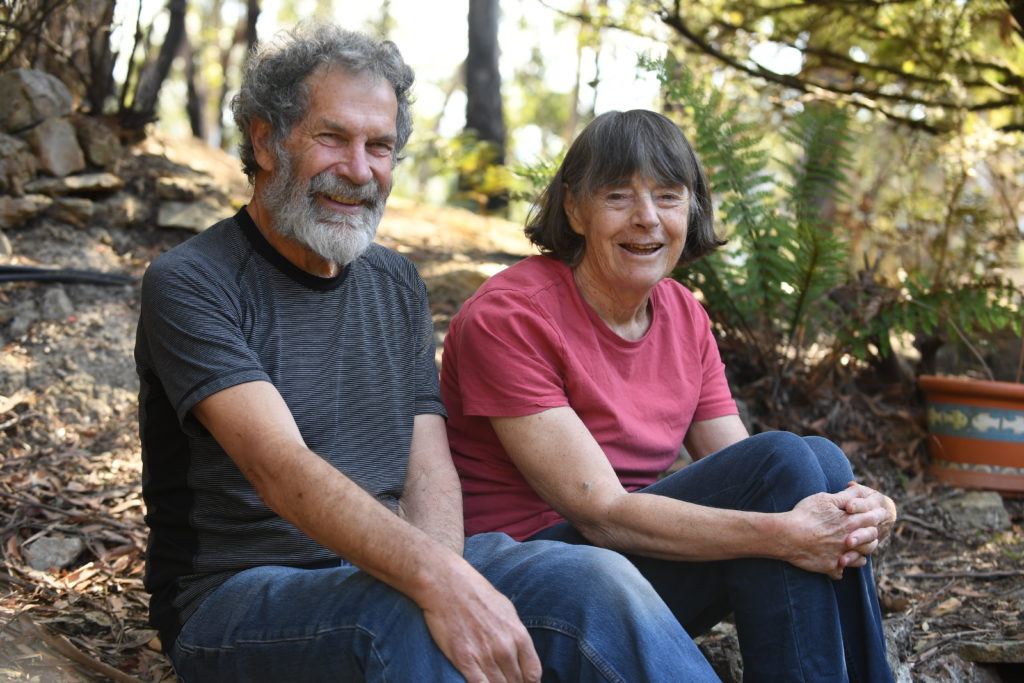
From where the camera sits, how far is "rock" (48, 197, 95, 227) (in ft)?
15.7

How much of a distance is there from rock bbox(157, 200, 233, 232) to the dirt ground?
0.20 ft

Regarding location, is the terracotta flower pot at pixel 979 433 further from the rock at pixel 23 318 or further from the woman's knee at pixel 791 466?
the rock at pixel 23 318

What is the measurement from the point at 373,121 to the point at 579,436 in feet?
3.14

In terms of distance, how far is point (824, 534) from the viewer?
89.4 inches

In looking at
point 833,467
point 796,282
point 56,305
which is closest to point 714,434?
point 833,467

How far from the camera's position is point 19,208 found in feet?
15.0

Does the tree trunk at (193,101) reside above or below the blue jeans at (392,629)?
above

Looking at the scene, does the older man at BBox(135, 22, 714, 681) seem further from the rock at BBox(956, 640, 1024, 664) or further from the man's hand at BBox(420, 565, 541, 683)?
the rock at BBox(956, 640, 1024, 664)

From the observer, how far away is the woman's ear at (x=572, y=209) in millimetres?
2816

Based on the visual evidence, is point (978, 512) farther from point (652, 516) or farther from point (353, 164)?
point (353, 164)

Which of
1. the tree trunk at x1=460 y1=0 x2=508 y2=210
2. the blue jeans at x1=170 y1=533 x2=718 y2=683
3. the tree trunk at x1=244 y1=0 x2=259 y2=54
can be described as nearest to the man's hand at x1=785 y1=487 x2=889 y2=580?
the blue jeans at x1=170 y1=533 x2=718 y2=683

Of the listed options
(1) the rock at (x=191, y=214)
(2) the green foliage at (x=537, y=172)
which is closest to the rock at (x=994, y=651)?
(2) the green foliage at (x=537, y=172)

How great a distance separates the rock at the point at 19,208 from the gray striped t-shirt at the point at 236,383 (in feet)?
9.32

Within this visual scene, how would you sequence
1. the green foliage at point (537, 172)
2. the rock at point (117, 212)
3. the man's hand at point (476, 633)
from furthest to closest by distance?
the rock at point (117, 212) → the green foliage at point (537, 172) → the man's hand at point (476, 633)
